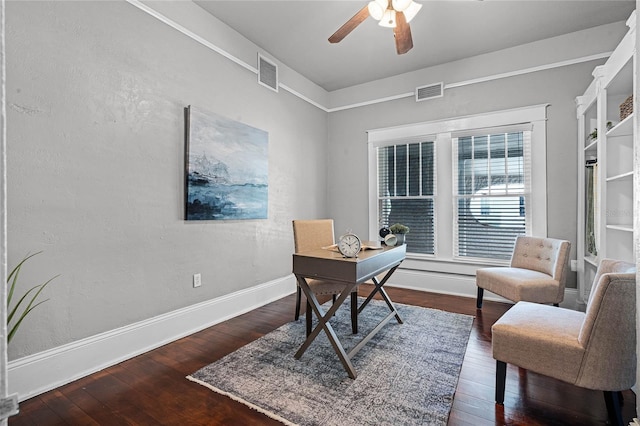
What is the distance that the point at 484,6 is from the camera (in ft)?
9.88

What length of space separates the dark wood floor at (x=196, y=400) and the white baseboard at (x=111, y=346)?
7 cm

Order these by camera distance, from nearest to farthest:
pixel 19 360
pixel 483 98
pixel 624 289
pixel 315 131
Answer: pixel 624 289
pixel 19 360
pixel 483 98
pixel 315 131

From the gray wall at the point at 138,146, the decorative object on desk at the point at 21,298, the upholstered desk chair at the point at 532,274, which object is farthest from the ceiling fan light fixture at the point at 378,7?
the decorative object on desk at the point at 21,298

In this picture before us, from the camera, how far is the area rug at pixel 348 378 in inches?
68.6

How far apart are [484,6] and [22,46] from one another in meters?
3.74

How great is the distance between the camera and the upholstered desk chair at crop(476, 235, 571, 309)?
292 cm

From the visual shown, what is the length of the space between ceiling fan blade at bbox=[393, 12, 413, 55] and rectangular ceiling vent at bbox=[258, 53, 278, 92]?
5.98 feet

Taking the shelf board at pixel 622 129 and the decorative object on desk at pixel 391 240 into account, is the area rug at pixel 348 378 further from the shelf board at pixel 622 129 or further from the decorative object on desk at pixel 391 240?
the shelf board at pixel 622 129

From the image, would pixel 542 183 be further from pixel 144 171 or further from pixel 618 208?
pixel 144 171

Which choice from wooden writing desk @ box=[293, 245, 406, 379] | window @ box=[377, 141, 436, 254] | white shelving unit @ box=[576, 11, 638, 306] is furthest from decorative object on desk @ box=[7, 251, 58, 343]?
white shelving unit @ box=[576, 11, 638, 306]

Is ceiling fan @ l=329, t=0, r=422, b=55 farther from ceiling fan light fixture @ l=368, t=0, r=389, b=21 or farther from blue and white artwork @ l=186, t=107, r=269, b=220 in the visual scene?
blue and white artwork @ l=186, t=107, r=269, b=220

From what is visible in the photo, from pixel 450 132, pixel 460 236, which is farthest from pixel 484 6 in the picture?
pixel 460 236

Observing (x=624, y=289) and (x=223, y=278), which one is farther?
(x=223, y=278)

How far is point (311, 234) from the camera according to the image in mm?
3268
